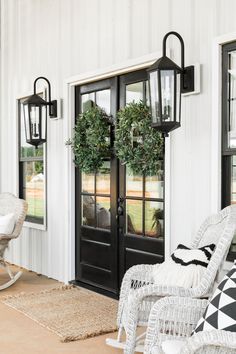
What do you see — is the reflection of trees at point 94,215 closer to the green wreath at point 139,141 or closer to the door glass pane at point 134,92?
the green wreath at point 139,141

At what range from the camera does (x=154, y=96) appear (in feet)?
12.5

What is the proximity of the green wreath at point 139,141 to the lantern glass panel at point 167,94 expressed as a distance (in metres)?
A: 0.60

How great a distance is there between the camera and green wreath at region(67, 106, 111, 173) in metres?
5.02

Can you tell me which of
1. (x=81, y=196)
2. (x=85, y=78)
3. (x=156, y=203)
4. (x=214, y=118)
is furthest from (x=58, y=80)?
(x=214, y=118)

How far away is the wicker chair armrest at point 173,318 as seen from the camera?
266cm

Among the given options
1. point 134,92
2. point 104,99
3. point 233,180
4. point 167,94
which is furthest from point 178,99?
point 104,99

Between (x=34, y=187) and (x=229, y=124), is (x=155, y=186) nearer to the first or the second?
(x=229, y=124)

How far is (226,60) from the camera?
3.80 meters

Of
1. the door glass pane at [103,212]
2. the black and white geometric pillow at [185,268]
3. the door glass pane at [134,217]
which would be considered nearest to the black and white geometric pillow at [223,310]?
the black and white geometric pillow at [185,268]

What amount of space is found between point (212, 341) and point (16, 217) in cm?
380

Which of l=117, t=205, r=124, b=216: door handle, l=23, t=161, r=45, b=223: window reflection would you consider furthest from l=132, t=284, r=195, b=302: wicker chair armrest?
l=23, t=161, r=45, b=223: window reflection

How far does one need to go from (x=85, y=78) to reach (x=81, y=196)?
1298 millimetres

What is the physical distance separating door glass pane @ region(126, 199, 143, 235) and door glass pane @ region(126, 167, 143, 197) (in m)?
0.08

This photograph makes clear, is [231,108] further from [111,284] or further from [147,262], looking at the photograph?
[111,284]
